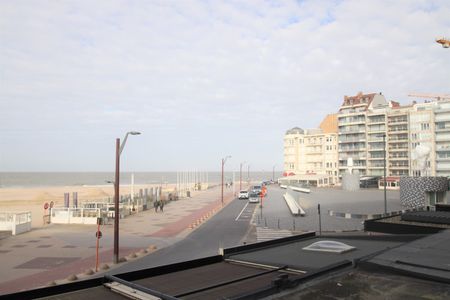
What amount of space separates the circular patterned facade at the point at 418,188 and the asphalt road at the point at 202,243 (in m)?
20.7

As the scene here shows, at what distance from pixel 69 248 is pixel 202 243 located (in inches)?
379

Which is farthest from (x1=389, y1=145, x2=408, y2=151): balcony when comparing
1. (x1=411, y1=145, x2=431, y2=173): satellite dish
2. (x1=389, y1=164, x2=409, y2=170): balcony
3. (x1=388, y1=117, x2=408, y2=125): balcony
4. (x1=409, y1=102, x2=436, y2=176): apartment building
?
(x1=411, y1=145, x2=431, y2=173): satellite dish

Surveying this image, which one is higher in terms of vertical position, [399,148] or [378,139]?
[378,139]

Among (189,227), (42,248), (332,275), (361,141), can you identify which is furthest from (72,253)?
(361,141)

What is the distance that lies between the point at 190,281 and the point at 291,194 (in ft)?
189

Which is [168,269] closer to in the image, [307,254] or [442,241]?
[307,254]

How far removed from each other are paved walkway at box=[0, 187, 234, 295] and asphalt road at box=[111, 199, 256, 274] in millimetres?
1045

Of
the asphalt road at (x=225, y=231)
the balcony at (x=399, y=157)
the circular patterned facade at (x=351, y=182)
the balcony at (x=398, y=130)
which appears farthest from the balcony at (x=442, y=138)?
the asphalt road at (x=225, y=231)

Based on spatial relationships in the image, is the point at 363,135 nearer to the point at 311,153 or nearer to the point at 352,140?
the point at 352,140

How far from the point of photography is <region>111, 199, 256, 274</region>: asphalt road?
2186 centimetres

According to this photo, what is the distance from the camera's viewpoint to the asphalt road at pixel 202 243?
861 inches

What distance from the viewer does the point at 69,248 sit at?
87.2ft

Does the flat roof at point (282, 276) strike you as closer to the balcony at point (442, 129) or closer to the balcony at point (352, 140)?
the balcony at point (442, 129)

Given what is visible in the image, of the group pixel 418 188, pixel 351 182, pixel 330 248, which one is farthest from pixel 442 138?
pixel 330 248
